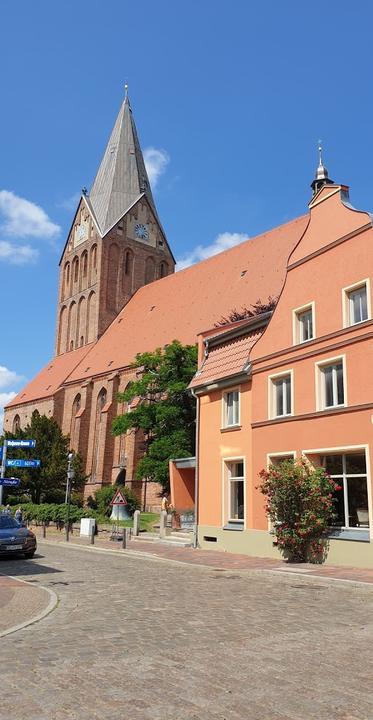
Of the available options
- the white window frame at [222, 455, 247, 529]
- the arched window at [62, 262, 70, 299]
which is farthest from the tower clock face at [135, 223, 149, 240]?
the white window frame at [222, 455, 247, 529]

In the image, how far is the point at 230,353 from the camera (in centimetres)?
2114

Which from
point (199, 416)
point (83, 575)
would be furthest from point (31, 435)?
point (83, 575)

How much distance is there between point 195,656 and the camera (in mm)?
6289

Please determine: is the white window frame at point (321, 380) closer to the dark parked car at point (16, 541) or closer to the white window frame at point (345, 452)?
the white window frame at point (345, 452)

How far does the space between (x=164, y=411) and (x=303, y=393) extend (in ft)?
51.4

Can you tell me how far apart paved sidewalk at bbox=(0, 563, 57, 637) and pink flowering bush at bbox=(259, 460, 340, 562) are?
6559 millimetres

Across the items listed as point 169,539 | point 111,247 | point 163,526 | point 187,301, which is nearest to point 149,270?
point 111,247

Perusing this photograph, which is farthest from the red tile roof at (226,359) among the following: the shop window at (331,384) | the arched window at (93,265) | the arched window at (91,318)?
the arched window at (93,265)

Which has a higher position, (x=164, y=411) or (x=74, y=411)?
(x=74, y=411)

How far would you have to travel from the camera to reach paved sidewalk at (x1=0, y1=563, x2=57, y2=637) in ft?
27.5

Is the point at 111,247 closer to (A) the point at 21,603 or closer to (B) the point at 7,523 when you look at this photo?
(B) the point at 7,523

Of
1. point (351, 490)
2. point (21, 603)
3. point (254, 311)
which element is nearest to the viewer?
point (21, 603)

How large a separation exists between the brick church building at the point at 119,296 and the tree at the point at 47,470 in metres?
4.69

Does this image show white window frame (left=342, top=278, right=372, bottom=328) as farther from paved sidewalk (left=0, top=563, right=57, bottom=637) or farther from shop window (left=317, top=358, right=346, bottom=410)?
paved sidewalk (left=0, top=563, right=57, bottom=637)
